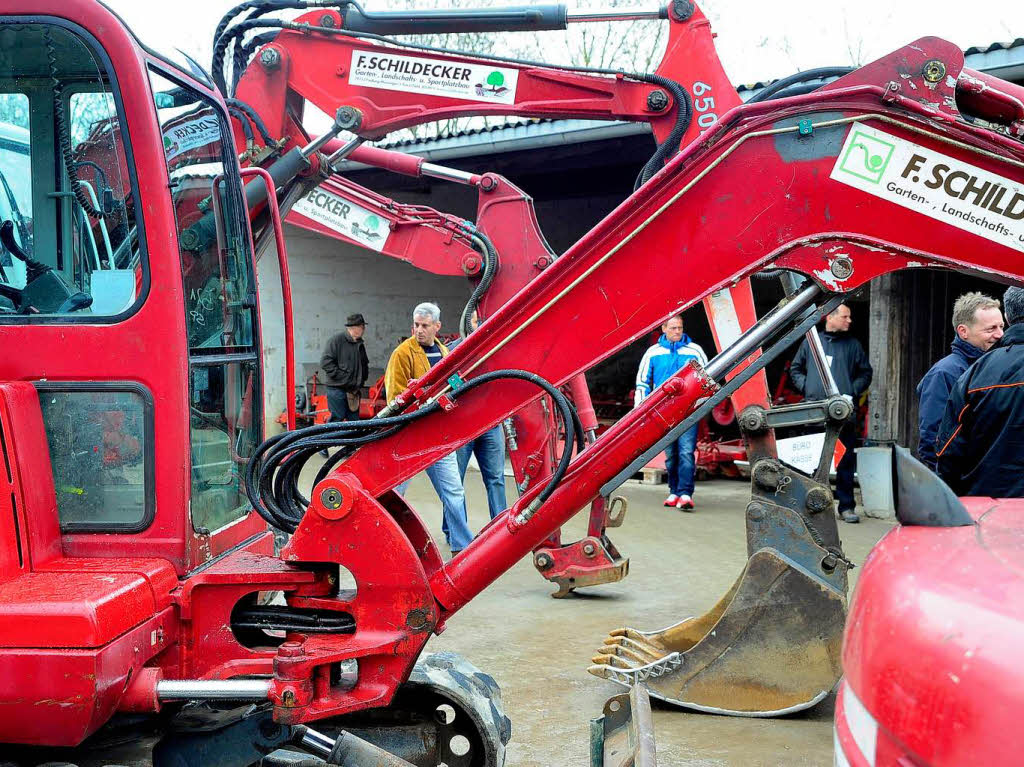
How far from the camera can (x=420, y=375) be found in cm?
688

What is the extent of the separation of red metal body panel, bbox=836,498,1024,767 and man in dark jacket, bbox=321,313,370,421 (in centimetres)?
938

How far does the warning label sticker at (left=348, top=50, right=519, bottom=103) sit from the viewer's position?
4859mm

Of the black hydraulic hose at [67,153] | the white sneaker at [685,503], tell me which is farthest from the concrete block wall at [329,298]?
the black hydraulic hose at [67,153]

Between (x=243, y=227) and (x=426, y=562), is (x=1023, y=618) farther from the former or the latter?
(x=243, y=227)

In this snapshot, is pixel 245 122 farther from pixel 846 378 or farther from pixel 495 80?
pixel 846 378

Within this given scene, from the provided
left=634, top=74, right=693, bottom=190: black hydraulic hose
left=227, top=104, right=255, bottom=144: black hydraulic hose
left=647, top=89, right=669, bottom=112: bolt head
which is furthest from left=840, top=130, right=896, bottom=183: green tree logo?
left=227, top=104, right=255, bottom=144: black hydraulic hose

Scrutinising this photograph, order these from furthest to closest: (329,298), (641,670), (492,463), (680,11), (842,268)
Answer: (329,298) → (492,463) → (680,11) → (641,670) → (842,268)

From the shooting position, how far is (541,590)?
6570mm

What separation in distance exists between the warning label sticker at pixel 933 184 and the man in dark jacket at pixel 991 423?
1.41m

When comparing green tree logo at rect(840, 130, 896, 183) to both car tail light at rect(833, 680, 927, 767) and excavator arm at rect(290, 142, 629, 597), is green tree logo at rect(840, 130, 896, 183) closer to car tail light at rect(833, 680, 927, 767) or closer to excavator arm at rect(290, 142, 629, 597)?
car tail light at rect(833, 680, 927, 767)

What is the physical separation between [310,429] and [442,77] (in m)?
2.43

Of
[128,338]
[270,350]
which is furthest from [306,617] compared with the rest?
[270,350]

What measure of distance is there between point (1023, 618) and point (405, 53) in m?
4.19

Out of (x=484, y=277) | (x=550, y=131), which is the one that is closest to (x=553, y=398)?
(x=484, y=277)
